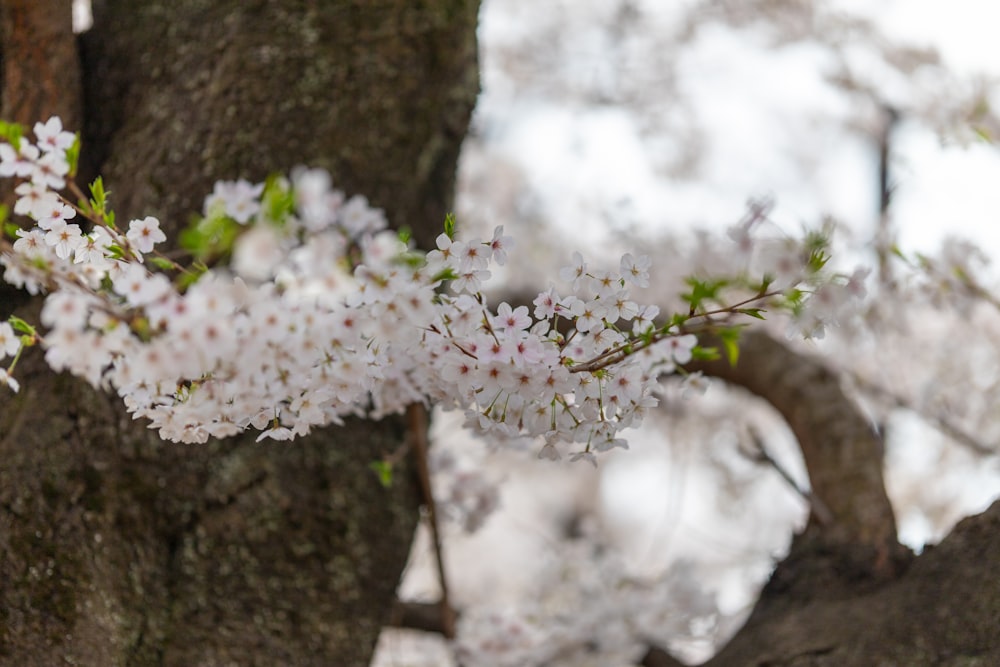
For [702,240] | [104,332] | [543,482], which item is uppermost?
[543,482]

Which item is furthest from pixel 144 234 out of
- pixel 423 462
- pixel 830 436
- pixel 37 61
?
pixel 830 436

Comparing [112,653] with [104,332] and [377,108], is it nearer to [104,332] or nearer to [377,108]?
[104,332]

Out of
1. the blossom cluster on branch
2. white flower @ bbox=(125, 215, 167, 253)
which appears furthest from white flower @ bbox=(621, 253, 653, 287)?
white flower @ bbox=(125, 215, 167, 253)

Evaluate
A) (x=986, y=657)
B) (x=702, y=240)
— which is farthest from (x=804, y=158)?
(x=986, y=657)

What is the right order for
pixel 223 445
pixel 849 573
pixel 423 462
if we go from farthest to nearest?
1. pixel 423 462
2. pixel 849 573
3. pixel 223 445

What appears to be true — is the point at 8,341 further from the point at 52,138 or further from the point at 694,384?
the point at 694,384

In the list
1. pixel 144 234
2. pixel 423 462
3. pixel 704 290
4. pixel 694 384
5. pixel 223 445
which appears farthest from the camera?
pixel 423 462

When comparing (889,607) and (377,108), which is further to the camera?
(377,108)
